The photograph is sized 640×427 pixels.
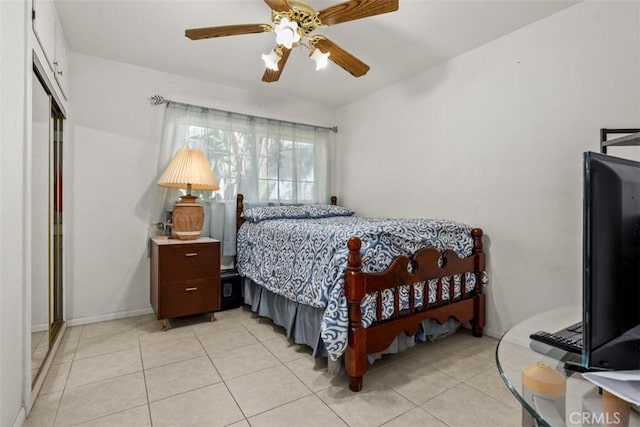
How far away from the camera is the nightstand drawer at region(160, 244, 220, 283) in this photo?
98.1 inches

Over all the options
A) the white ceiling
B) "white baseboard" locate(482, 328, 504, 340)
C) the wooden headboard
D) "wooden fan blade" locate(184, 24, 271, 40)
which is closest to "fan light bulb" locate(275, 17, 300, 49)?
"wooden fan blade" locate(184, 24, 271, 40)

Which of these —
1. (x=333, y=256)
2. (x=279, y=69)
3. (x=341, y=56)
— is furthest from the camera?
(x=279, y=69)

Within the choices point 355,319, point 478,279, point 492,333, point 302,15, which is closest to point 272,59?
point 302,15

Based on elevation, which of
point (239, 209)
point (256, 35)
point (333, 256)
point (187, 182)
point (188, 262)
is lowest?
point (188, 262)

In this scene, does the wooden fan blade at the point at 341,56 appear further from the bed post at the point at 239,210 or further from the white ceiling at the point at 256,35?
the bed post at the point at 239,210

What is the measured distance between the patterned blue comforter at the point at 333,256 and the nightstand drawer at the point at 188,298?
16.0 inches

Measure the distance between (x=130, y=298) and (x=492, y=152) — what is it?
11.1ft

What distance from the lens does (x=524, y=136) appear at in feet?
7.30

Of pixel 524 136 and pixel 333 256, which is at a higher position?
pixel 524 136

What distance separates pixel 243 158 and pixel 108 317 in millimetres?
1941

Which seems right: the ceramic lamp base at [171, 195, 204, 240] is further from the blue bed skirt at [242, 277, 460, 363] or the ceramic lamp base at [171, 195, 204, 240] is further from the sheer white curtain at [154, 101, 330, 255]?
the blue bed skirt at [242, 277, 460, 363]

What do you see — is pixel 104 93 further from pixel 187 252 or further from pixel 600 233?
pixel 600 233

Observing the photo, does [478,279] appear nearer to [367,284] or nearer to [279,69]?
[367,284]

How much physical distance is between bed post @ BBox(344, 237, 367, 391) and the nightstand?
4.83 ft
